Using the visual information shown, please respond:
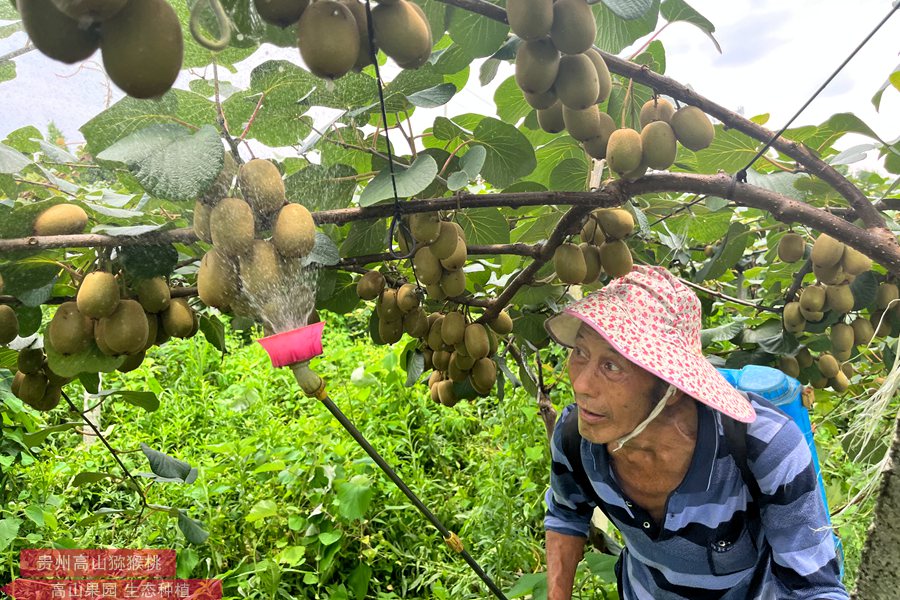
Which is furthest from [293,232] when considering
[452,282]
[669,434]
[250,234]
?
[669,434]

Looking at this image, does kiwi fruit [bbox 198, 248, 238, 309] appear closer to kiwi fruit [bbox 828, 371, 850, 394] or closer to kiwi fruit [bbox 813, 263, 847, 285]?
kiwi fruit [bbox 813, 263, 847, 285]

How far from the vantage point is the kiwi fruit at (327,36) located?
588mm

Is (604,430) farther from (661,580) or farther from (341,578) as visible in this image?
(341,578)

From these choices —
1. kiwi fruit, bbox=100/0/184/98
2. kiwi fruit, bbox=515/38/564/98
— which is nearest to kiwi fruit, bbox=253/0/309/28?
kiwi fruit, bbox=100/0/184/98

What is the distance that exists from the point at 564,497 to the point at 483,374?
0.39 meters

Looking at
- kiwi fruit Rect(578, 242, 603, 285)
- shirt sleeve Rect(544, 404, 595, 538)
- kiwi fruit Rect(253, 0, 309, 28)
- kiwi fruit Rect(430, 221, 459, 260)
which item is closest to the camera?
kiwi fruit Rect(253, 0, 309, 28)

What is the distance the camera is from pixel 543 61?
88 centimetres

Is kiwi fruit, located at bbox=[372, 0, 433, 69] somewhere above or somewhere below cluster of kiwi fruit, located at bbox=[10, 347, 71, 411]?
above

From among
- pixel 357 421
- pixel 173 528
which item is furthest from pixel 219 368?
pixel 173 528

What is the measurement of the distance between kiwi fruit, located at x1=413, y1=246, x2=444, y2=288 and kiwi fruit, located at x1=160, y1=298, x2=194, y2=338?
1.47 feet

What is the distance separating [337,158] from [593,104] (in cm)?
52

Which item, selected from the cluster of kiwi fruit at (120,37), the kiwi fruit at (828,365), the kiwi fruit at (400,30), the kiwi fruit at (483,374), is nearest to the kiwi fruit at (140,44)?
the cluster of kiwi fruit at (120,37)

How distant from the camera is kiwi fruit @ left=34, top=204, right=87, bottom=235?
95cm

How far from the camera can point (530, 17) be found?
80 centimetres
